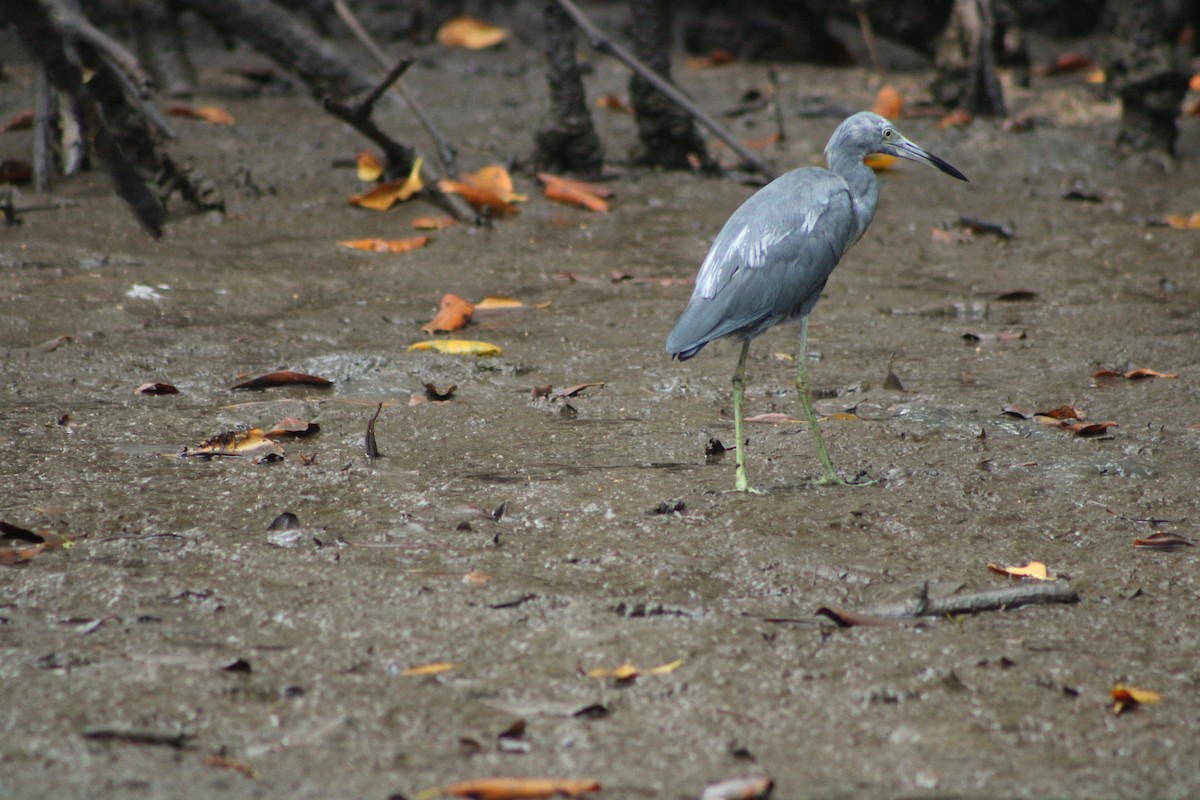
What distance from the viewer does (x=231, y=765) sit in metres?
2.25

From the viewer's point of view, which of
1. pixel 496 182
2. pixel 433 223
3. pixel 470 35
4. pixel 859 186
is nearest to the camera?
pixel 859 186

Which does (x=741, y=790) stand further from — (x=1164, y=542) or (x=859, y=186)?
(x=859, y=186)

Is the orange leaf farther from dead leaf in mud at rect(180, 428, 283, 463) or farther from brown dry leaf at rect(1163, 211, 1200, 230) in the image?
dead leaf in mud at rect(180, 428, 283, 463)

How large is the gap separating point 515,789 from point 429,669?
0.55 meters

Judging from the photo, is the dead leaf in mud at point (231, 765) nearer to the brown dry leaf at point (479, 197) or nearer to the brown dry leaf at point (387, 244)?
the brown dry leaf at point (387, 244)

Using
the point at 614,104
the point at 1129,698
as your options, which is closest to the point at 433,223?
the point at 614,104

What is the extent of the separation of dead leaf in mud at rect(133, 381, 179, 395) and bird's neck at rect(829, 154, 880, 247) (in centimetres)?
259

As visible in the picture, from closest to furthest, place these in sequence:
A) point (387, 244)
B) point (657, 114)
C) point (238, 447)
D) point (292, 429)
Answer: point (238, 447) < point (292, 429) < point (387, 244) < point (657, 114)

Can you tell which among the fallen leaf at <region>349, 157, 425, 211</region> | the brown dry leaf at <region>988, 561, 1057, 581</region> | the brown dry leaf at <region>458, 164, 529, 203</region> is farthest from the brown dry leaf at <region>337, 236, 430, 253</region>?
the brown dry leaf at <region>988, 561, 1057, 581</region>

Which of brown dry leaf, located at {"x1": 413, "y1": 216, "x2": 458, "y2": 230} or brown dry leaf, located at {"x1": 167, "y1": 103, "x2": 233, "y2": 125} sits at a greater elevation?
brown dry leaf, located at {"x1": 167, "y1": 103, "x2": 233, "y2": 125}

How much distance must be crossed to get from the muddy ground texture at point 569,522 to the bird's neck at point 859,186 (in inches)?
28.9

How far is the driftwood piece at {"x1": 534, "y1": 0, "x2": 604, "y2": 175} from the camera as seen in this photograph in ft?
25.5

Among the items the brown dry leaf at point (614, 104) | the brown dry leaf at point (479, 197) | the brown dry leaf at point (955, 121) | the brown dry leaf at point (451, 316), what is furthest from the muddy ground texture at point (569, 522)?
the brown dry leaf at point (614, 104)

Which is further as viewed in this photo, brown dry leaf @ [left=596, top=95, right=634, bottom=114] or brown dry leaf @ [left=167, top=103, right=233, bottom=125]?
brown dry leaf @ [left=596, top=95, right=634, bottom=114]
